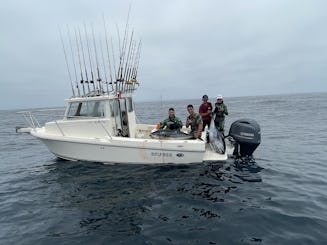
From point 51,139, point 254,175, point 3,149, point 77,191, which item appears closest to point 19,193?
point 77,191

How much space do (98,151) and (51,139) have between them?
1.68 m

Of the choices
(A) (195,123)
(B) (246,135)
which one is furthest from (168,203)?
(B) (246,135)

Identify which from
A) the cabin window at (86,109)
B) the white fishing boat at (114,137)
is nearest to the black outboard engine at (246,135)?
the white fishing boat at (114,137)

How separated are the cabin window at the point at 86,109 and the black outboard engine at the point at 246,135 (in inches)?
172

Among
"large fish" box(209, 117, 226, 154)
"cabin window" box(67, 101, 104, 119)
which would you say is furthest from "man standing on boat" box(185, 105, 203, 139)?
"cabin window" box(67, 101, 104, 119)

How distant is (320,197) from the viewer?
6.29m

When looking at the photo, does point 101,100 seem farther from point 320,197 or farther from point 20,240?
point 320,197

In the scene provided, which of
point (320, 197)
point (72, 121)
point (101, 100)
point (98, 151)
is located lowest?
point (320, 197)

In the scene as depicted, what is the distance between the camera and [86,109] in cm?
931

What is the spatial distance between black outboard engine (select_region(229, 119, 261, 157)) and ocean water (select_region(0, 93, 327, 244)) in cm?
55

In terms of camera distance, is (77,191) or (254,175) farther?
(254,175)

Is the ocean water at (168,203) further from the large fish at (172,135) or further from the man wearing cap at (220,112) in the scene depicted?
the man wearing cap at (220,112)

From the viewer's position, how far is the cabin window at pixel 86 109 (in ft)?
30.2

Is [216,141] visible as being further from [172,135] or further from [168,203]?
[168,203]
